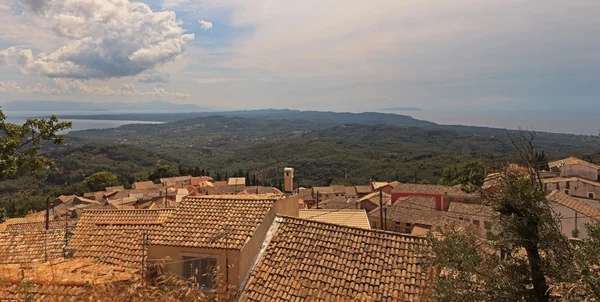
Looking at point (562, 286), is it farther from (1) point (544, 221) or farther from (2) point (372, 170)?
(2) point (372, 170)

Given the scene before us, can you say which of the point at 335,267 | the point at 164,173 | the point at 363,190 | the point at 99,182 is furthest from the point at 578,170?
the point at 99,182

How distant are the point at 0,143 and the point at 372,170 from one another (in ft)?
360

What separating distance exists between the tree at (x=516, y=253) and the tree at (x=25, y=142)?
13840 millimetres

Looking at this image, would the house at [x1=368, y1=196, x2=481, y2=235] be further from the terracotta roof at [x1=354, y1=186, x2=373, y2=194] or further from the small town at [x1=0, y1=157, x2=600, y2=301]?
the terracotta roof at [x1=354, y1=186, x2=373, y2=194]

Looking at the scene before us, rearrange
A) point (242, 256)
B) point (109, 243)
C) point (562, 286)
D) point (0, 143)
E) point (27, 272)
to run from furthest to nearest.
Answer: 1. point (0, 143)
2. point (109, 243)
3. point (242, 256)
4. point (27, 272)
5. point (562, 286)

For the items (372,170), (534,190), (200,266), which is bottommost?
(372,170)

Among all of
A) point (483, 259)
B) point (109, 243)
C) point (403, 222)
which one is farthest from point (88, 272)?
point (403, 222)

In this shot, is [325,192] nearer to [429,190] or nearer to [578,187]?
[429,190]

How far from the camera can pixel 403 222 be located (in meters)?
32.2

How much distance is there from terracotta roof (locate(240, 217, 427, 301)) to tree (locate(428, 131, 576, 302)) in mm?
1802

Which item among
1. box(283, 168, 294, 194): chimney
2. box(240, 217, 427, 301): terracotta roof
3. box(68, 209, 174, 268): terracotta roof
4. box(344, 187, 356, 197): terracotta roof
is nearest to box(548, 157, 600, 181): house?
box(344, 187, 356, 197): terracotta roof

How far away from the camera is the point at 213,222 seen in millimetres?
8883

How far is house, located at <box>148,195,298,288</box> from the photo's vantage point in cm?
768

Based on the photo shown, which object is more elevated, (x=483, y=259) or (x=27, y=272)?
(x=483, y=259)
